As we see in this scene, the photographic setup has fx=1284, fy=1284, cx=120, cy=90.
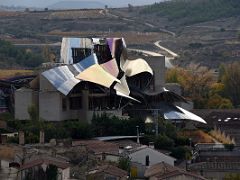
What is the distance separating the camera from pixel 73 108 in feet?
169

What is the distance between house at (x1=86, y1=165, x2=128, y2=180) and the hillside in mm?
96633

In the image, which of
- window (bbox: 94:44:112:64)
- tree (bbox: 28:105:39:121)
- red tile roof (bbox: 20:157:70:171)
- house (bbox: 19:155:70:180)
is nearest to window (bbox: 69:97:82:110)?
tree (bbox: 28:105:39:121)

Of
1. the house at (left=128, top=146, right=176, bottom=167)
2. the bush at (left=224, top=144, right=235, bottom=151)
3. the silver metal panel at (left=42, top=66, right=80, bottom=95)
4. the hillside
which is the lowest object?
the hillside

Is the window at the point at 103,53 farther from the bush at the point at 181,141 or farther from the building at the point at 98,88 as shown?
the bush at the point at 181,141

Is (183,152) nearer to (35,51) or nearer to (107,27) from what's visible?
(35,51)

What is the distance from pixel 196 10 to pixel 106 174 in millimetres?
104663

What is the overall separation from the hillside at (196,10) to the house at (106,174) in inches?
3804

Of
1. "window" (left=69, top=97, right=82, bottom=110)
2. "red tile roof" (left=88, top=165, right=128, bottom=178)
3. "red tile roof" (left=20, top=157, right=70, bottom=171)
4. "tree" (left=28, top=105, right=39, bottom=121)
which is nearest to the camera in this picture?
"red tile roof" (left=20, top=157, right=70, bottom=171)

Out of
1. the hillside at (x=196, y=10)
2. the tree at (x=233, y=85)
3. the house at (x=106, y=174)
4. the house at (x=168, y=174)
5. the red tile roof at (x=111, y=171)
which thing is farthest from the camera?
the hillside at (x=196, y=10)

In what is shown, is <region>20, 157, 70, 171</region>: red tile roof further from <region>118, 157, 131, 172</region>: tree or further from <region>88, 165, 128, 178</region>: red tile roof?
<region>118, 157, 131, 172</region>: tree

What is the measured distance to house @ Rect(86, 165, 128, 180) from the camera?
34084 millimetres

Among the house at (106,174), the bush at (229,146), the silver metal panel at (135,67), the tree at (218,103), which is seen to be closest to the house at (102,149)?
the house at (106,174)

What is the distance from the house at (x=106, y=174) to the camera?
34.1 m

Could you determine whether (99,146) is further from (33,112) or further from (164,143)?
(33,112)
